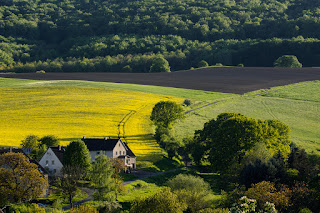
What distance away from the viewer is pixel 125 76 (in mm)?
144500

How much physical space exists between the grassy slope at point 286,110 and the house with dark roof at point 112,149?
1610cm

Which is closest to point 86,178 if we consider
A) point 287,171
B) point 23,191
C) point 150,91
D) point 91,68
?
point 23,191

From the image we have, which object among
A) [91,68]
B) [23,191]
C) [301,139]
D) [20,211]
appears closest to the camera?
[20,211]

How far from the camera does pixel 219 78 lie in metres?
139

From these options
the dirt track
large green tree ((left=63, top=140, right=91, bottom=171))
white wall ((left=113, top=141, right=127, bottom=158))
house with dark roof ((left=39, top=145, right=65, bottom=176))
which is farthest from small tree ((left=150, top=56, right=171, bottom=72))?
large green tree ((left=63, top=140, right=91, bottom=171))

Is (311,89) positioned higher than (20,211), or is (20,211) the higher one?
(311,89)

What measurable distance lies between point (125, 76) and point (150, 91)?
2632cm

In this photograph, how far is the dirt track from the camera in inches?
5026

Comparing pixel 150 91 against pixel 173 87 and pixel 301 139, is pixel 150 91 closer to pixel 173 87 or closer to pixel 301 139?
pixel 173 87

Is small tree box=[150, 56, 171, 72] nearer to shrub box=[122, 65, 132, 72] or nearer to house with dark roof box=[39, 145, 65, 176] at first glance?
shrub box=[122, 65, 132, 72]

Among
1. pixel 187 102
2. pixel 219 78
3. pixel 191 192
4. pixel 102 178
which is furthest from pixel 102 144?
pixel 219 78

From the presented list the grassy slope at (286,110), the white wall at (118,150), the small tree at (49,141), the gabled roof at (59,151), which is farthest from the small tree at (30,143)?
the grassy slope at (286,110)

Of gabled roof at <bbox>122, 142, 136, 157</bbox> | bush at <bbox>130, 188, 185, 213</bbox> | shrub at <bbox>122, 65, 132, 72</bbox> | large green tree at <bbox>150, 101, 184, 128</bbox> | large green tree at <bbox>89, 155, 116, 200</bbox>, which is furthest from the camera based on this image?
shrub at <bbox>122, 65, 132, 72</bbox>

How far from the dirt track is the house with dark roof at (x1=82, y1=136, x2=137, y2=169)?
52041 millimetres
